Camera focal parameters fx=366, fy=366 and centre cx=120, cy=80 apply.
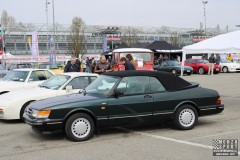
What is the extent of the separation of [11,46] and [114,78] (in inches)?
2461

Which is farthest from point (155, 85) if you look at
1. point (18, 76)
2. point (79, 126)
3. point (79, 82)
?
point (18, 76)

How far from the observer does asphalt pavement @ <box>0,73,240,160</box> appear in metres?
6.25

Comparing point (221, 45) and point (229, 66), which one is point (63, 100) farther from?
point (229, 66)

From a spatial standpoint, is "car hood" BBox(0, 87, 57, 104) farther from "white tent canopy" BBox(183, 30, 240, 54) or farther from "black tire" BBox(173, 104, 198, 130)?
"white tent canopy" BBox(183, 30, 240, 54)

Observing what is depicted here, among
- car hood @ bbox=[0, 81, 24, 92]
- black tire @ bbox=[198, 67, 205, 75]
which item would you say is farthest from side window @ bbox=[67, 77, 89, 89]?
black tire @ bbox=[198, 67, 205, 75]

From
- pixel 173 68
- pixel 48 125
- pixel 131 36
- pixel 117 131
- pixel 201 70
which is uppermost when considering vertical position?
pixel 131 36

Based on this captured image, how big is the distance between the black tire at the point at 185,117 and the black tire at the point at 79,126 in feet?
6.43

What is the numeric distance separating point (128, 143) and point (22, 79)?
6403 mm

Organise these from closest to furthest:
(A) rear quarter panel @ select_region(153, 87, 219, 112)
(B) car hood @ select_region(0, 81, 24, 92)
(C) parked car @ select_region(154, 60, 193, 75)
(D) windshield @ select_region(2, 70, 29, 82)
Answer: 1. (A) rear quarter panel @ select_region(153, 87, 219, 112)
2. (B) car hood @ select_region(0, 81, 24, 92)
3. (D) windshield @ select_region(2, 70, 29, 82)
4. (C) parked car @ select_region(154, 60, 193, 75)

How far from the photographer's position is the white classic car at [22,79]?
1192 cm

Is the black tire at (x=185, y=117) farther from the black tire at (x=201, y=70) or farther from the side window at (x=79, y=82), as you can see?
the black tire at (x=201, y=70)

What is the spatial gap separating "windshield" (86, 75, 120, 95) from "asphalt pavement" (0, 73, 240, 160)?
947 millimetres

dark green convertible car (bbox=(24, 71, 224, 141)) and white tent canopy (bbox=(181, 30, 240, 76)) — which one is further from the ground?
white tent canopy (bbox=(181, 30, 240, 76))

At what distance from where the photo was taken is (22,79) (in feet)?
40.5
